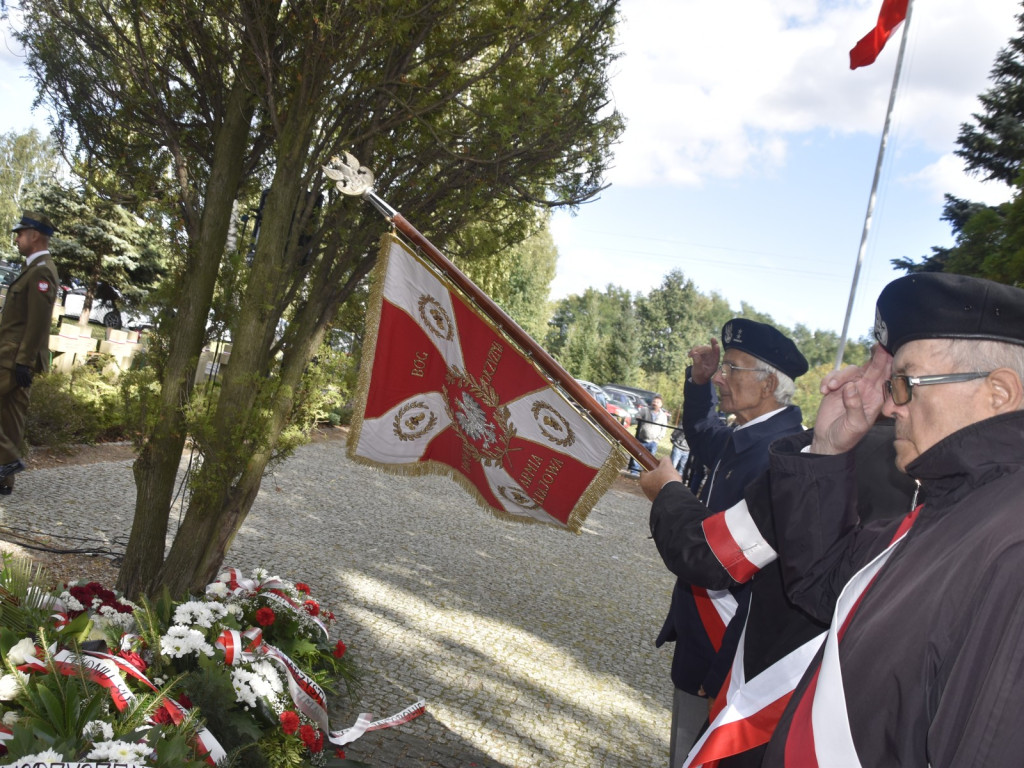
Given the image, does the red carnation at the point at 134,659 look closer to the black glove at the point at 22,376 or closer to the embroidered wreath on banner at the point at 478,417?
the embroidered wreath on banner at the point at 478,417

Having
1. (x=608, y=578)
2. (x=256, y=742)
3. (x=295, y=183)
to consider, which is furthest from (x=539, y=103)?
(x=608, y=578)

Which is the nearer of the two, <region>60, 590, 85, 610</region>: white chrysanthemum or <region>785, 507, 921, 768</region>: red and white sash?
<region>785, 507, 921, 768</region>: red and white sash

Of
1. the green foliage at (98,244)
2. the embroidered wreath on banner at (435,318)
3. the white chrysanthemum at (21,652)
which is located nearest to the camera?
the white chrysanthemum at (21,652)

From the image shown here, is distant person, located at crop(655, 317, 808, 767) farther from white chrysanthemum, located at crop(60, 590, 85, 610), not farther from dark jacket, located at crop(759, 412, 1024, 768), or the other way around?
white chrysanthemum, located at crop(60, 590, 85, 610)

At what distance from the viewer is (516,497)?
11.9ft

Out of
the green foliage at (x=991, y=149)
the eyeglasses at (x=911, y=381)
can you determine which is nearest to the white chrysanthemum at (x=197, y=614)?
the eyeglasses at (x=911, y=381)

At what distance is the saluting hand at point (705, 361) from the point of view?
141 inches

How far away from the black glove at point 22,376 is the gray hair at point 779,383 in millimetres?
5667

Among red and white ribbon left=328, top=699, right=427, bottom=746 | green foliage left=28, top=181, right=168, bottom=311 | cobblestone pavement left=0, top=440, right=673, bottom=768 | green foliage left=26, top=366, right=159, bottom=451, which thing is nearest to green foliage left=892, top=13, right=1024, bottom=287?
cobblestone pavement left=0, top=440, right=673, bottom=768

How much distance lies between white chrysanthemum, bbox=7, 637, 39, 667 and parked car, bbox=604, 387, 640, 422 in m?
21.5

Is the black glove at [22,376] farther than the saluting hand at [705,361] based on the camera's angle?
Yes

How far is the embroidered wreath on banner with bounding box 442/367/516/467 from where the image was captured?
3.50 meters

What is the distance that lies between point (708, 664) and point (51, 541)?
481cm

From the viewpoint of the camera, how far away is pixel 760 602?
6.71ft
